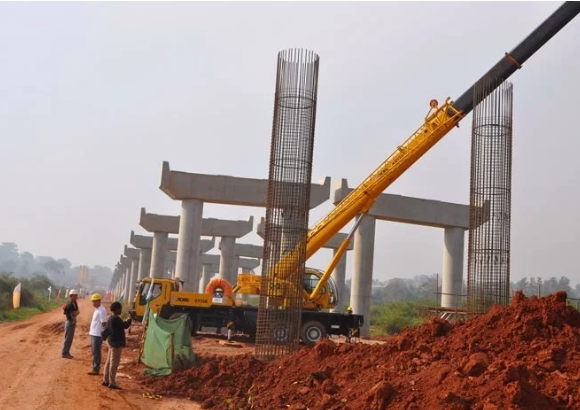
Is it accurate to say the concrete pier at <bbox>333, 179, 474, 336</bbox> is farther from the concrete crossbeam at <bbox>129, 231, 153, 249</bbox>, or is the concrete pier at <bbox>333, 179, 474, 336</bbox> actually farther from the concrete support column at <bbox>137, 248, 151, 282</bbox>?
the concrete support column at <bbox>137, 248, 151, 282</bbox>

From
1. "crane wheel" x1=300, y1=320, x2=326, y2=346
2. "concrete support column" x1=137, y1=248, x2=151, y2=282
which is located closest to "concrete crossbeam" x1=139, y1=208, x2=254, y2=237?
"concrete support column" x1=137, y1=248, x2=151, y2=282

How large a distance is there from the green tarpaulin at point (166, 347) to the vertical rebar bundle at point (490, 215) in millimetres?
7141

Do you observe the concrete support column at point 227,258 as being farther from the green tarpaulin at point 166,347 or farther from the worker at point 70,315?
the green tarpaulin at point 166,347

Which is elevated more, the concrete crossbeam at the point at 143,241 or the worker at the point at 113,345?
the concrete crossbeam at the point at 143,241

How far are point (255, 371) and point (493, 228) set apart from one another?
23.7 feet

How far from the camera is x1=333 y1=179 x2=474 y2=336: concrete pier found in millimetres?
26438

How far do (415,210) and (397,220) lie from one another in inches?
35.4

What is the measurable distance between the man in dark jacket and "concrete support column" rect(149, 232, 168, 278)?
21.2 metres

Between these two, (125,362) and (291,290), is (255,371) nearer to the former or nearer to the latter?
(291,290)

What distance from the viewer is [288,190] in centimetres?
1302

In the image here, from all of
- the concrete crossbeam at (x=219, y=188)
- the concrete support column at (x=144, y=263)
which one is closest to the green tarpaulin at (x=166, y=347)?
the concrete crossbeam at (x=219, y=188)

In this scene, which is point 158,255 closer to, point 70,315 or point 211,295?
point 211,295

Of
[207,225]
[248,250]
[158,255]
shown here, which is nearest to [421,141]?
[158,255]

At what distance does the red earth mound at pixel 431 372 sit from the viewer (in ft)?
22.6
